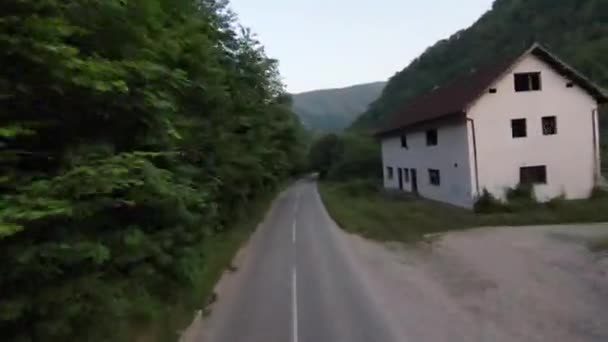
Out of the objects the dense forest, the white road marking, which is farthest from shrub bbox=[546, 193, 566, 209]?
the dense forest

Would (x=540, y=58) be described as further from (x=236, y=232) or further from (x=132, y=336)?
(x=132, y=336)

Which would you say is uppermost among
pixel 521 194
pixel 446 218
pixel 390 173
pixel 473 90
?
pixel 473 90

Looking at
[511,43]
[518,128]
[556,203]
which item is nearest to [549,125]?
[518,128]

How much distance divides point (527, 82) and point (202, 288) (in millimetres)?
18808

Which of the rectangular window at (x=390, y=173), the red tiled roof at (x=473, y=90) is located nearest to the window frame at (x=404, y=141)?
the red tiled roof at (x=473, y=90)

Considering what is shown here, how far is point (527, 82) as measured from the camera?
74.3 ft

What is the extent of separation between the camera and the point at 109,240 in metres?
6.03

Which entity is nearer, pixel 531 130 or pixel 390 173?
pixel 531 130

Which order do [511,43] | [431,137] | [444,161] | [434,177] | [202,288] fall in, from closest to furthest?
[202,288], [444,161], [431,137], [434,177], [511,43]

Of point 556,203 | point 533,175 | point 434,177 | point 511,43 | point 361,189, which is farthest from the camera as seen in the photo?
point 511,43

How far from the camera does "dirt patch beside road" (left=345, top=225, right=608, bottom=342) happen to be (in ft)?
26.9

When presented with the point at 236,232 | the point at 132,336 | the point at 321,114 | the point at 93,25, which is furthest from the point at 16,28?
the point at 321,114

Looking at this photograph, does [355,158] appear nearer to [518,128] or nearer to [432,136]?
[432,136]

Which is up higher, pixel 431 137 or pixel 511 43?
pixel 511 43
